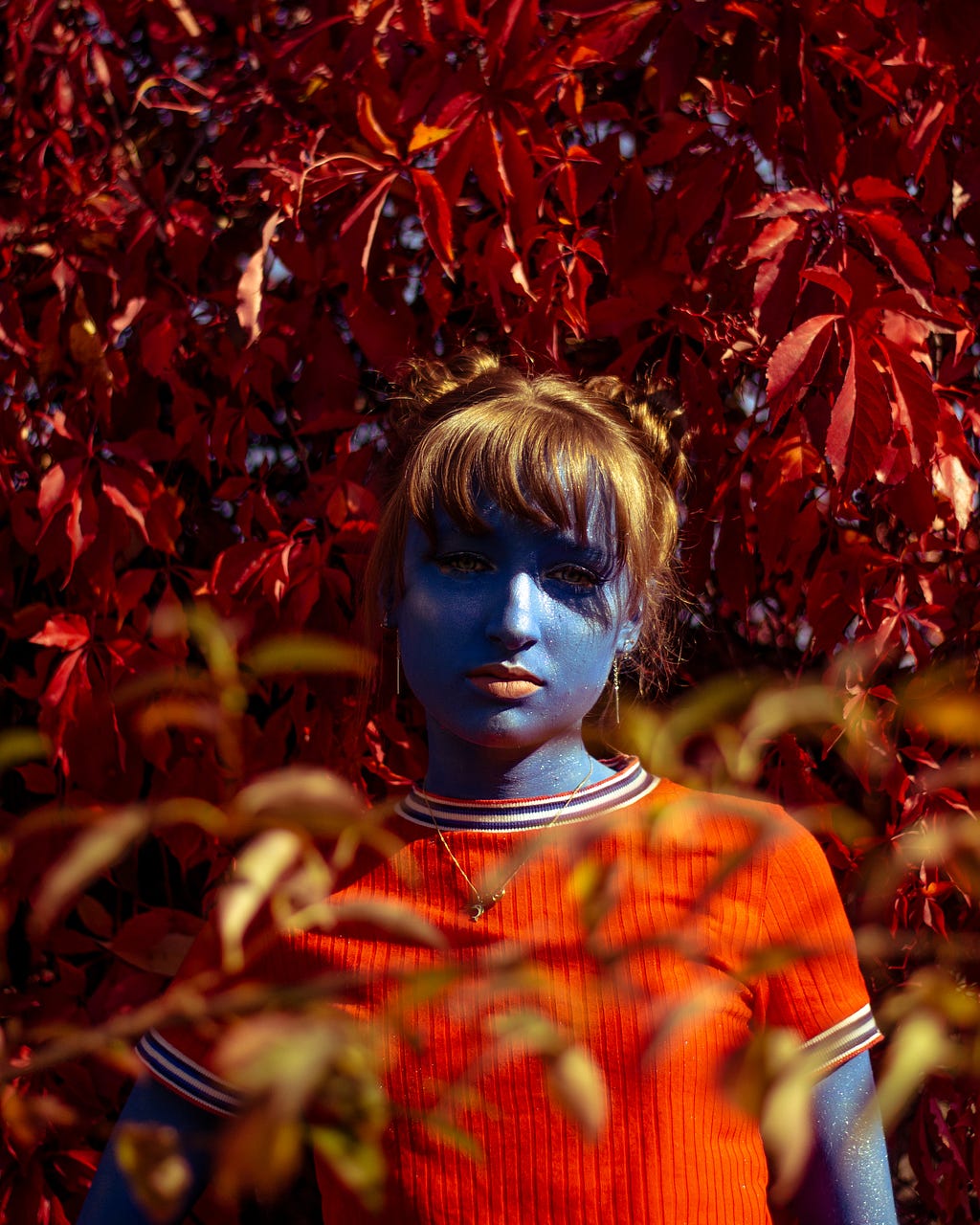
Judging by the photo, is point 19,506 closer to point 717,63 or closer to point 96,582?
point 96,582

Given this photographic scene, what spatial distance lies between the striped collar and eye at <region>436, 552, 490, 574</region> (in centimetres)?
21

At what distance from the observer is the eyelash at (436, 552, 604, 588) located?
41.9 inches

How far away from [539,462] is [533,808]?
30 cm

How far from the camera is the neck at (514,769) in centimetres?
111

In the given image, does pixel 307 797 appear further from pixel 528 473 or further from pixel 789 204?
pixel 789 204

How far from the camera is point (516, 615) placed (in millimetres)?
1010

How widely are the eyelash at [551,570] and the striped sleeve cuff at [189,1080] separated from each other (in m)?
0.49

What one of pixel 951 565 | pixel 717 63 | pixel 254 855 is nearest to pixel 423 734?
pixel 951 565

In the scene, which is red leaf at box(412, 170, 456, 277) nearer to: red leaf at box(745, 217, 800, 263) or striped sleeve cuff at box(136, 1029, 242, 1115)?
red leaf at box(745, 217, 800, 263)

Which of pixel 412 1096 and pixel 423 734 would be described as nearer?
pixel 412 1096

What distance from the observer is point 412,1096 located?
40.2 inches

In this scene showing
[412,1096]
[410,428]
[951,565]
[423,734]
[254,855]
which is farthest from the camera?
[423,734]

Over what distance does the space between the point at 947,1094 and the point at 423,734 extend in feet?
2.23

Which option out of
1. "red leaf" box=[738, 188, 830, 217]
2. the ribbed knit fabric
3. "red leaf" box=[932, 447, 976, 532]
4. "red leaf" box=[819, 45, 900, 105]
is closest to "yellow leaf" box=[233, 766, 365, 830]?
the ribbed knit fabric
